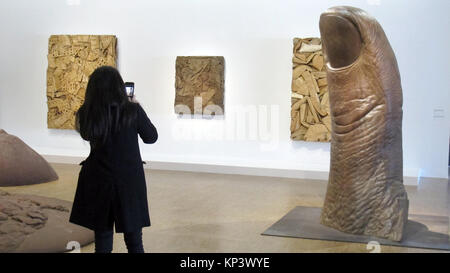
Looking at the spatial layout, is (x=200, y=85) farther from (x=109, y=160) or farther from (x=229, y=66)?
(x=109, y=160)

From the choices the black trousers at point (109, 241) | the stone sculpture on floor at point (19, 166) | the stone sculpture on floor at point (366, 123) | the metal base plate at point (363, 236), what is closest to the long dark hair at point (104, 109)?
the black trousers at point (109, 241)

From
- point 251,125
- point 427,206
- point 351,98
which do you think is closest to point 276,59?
point 251,125

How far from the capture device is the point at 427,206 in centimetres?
587

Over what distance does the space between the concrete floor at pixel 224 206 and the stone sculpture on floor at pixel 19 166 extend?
166 mm

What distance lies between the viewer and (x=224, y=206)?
5625 millimetres

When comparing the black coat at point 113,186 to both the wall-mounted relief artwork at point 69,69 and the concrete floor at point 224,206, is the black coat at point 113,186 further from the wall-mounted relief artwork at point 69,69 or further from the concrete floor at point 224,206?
the wall-mounted relief artwork at point 69,69

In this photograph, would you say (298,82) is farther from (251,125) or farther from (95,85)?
(95,85)

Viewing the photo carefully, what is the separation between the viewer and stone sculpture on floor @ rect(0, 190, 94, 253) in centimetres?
390

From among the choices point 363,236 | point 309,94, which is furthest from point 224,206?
point 309,94

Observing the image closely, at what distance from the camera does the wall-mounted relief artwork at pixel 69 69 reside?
343 inches

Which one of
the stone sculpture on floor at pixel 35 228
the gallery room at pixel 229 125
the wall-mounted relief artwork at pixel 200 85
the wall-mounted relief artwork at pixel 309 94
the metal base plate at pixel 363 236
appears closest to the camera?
the stone sculpture on floor at pixel 35 228

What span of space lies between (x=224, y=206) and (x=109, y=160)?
2.83 metres
